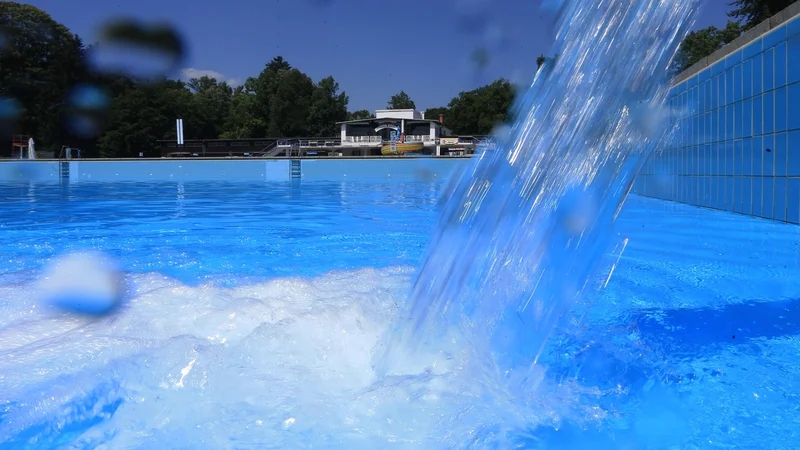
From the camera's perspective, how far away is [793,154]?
16.2ft

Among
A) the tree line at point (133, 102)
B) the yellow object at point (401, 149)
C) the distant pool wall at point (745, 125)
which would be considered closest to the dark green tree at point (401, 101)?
the tree line at point (133, 102)

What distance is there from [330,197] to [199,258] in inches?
218

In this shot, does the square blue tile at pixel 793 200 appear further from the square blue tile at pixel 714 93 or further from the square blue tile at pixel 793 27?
the square blue tile at pixel 714 93

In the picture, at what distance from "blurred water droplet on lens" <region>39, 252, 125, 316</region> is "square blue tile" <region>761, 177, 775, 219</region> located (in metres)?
5.42

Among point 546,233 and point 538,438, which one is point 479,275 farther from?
point 538,438

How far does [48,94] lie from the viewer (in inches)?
902

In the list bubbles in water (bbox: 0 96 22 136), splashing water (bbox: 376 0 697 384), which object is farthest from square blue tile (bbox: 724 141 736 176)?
bubbles in water (bbox: 0 96 22 136)

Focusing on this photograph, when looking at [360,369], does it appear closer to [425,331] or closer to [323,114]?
[425,331]

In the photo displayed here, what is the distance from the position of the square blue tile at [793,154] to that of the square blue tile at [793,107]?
0.07 metres

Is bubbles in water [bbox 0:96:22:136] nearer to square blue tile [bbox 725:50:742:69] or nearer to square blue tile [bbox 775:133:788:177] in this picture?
square blue tile [bbox 725:50:742:69]

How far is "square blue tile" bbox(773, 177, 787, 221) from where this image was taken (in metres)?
5.20

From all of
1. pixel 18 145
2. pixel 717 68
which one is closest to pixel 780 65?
pixel 717 68

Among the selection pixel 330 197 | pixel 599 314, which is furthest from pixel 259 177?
pixel 599 314

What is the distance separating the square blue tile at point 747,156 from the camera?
575 cm
